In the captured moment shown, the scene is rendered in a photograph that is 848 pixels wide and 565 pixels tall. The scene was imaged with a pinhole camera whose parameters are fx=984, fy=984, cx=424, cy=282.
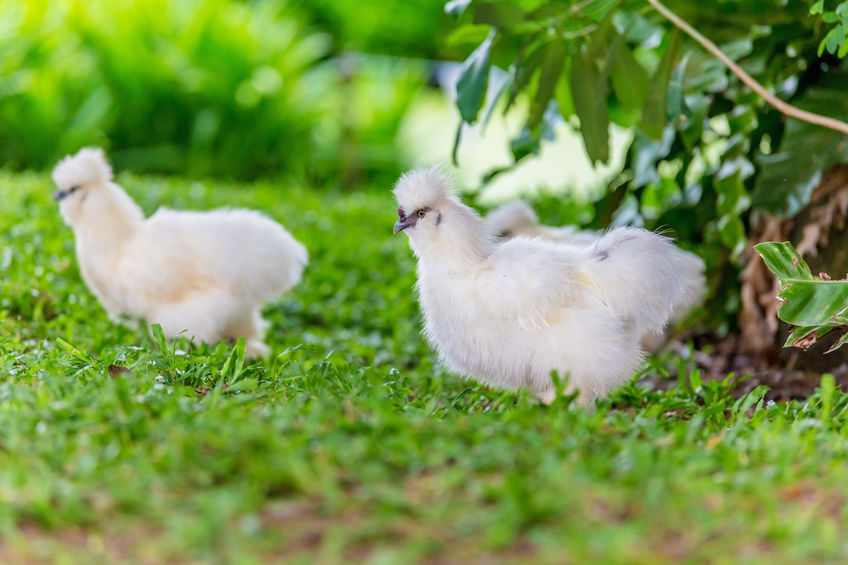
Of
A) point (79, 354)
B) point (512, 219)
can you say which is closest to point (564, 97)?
Answer: point (512, 219)

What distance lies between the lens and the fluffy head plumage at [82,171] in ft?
14.1

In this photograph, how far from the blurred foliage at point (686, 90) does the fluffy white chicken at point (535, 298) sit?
0.74m

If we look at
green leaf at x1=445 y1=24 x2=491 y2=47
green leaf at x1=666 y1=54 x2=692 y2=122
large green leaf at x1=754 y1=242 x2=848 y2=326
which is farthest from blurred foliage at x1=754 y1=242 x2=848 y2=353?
green leaf at x1=445 y1=24 x2=491 y2=47

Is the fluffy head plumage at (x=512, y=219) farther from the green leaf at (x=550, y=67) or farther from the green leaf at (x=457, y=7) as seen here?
the green leaf at (x=457, y=7)

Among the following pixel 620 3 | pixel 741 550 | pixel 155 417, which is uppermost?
pixel 620 3

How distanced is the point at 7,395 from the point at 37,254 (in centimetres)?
251

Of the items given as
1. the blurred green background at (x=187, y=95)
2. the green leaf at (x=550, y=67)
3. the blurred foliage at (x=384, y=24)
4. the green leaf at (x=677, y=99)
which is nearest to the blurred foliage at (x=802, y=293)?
the green leaf at (x=677, y=99)

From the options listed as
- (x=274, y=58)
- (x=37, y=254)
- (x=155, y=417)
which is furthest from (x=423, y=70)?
(x=155, y=417)

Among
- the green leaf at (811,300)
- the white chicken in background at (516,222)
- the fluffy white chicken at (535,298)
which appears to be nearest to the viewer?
the fluffy white chicken at (535,298)

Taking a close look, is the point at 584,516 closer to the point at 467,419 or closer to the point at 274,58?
the point at 467,419

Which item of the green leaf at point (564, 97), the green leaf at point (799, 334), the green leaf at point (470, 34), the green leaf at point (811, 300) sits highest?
the green leaf at point (470, 34)

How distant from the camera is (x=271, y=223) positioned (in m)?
4.33

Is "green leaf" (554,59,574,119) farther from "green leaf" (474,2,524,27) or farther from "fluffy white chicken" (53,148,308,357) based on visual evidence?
"fluffy white chicken" (53,148,308,357)

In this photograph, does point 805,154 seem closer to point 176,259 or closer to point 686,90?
point 686,90
